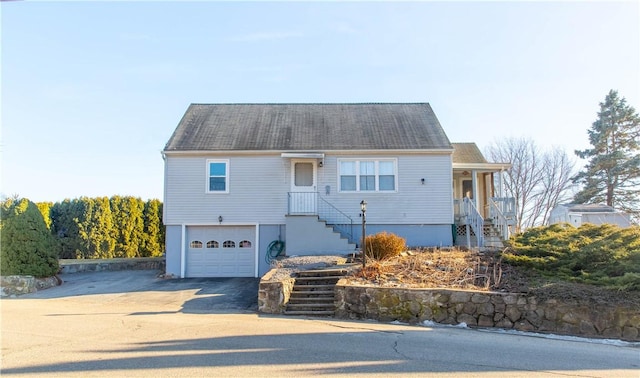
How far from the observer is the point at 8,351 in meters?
5.66

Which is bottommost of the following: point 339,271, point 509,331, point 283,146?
point 509,331

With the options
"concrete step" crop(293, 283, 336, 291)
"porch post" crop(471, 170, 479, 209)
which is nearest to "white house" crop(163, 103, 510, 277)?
"porch post" crop(471, 170, 479, 209)

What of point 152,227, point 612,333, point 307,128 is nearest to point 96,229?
point 152,227

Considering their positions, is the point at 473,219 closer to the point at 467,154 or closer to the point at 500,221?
the point at 500,221

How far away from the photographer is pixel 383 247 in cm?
1102

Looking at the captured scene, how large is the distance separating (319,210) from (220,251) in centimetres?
387

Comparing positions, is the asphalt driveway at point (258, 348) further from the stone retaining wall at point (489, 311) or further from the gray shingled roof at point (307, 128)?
the gray shingled roof at point (307, 128)

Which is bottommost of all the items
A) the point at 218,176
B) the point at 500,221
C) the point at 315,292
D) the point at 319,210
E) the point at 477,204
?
the point at 315,292

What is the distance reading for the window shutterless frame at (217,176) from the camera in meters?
14.9

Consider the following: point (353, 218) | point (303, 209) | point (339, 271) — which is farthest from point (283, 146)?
point (339, 271)

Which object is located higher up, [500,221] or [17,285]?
[500,221]

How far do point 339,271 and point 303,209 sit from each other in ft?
15.5

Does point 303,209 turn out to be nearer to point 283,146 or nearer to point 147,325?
point 283,146

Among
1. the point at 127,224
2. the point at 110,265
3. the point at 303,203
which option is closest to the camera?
the point at 303,203
